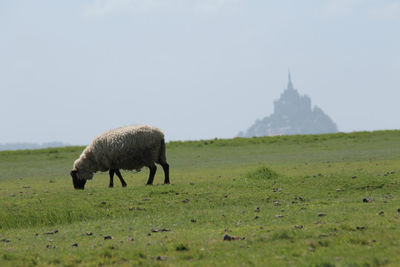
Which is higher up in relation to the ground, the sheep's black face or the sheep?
the sheep

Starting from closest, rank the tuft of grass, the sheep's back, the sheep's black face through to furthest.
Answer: the sheep's back → the tuft of grass → the sheep's black face

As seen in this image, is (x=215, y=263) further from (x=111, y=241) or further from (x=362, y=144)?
(x=362, y=144)

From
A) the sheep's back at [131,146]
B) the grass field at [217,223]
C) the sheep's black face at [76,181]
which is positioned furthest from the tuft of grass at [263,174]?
the sheep's black face at [76,181]

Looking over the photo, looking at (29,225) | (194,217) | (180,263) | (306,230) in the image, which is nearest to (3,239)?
(29,225)

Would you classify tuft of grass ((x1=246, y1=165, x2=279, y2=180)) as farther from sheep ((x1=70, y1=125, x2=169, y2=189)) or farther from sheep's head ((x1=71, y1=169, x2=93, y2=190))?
sheep's head ((x1=71, y1=169, x2=93, y2=190))

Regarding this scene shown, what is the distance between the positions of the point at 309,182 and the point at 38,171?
22.2 metres

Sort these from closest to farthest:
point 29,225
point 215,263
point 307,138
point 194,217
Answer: point 215,263 < point 194,217 < point 29,225 < point 307,138

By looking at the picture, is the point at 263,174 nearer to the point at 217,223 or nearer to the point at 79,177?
the point at 79,177

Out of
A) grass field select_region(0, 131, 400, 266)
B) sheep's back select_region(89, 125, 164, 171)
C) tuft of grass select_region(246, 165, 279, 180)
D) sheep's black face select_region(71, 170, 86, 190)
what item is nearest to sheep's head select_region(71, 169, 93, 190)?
sheep's black face select_region(71, 170, 86, 190)

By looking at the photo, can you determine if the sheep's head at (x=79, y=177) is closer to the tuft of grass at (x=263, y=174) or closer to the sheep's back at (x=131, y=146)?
the sheep's back at (x=131, y=146)

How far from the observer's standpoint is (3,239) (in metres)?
12.7

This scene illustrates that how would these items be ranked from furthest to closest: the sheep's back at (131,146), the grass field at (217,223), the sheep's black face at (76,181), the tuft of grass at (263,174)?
1. the sheep's black face at (76,181)
2. the tuft of grass at (263,174)
3. the sheep's back at (131,146)
4. the grass field at (217,223)

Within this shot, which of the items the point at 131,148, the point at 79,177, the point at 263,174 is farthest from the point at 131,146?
the point at 263,174

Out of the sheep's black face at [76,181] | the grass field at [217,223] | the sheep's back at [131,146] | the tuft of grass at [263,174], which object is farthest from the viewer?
the sheep's black face at [76,181]
